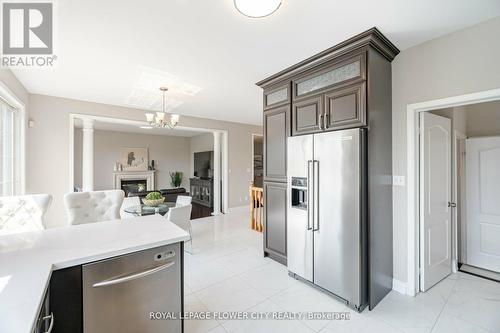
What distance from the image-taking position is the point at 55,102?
3877 mm

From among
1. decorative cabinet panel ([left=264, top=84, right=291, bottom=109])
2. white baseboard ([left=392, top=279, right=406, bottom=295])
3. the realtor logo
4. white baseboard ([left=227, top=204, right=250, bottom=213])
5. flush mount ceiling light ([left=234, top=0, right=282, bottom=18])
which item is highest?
the realtor logo

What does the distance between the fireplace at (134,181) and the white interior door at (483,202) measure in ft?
30.0

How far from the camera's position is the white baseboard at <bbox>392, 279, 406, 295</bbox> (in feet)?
7.67

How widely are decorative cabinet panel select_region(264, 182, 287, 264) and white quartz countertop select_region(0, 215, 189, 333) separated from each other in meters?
1.58

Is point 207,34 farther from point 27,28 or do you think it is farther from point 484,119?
point 484,119

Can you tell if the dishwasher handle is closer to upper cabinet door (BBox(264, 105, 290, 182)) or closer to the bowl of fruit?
upper cabinet door (BBox(264, 105, 290, 182))

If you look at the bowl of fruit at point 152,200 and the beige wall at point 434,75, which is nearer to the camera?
the beige wall at point 434,75

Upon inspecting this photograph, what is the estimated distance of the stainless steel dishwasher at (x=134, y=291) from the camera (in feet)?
4.08

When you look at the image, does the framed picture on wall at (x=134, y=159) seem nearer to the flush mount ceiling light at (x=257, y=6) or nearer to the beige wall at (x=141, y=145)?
the beige wall at (x=141, y=145)

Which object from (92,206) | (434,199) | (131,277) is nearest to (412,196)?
(434,199)

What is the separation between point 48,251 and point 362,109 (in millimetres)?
2653

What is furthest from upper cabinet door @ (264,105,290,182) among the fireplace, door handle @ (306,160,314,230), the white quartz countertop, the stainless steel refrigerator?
the fireplace

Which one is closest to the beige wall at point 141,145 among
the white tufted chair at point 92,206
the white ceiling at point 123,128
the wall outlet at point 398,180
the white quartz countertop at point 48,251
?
the white ceiling at point 123,128

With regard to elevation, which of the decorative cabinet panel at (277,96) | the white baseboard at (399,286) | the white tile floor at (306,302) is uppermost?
the decorative cabinet panel at (277,96)
